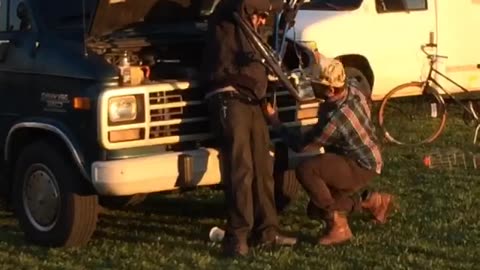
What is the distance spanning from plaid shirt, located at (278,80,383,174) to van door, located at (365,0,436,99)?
19.9 feet

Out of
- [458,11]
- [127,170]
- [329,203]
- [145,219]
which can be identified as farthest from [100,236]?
[458,11]

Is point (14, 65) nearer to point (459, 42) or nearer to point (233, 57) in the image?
point (233, 57)

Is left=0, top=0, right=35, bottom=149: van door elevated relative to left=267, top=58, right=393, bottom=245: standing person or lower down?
elevated

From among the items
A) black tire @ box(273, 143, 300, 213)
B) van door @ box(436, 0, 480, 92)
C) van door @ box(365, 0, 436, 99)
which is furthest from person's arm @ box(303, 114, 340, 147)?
van door @ box(436, 0, 480, 92)

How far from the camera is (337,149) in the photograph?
8.19m

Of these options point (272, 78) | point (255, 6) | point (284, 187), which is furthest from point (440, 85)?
point (255, 6)

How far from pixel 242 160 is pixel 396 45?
267 inches

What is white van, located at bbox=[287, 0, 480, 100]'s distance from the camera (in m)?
13.8

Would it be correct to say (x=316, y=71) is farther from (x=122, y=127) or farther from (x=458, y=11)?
(x=458, y=11)

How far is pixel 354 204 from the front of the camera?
8328 millimetres

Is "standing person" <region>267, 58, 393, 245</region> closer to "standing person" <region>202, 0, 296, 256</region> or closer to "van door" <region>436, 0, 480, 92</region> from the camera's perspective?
"standing person" <region>202, 0, 296, 256</region>

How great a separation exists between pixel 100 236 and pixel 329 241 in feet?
5.94

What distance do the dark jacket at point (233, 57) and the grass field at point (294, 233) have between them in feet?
3.81

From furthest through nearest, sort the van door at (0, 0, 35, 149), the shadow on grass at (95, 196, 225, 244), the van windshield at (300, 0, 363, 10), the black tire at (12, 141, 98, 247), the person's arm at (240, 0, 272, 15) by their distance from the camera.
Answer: the van windshield at (300, 0, 363, 10) → the shadow on grass at (95, 196, 225, 244) → the van door at (0, 0, 35, 149) → the black tire at (12, 141, 98, 247) → the person's arm at (240, 0, 272, 15)
